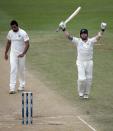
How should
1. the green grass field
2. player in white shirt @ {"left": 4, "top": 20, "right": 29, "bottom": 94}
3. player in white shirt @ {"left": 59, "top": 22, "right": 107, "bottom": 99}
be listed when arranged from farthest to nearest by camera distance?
player in white shirt @ {"left": 4, "top": 20, "right": 29, "bottom": 94} < player in white shirt @ {"left": 59, "top": 22, "right": 107, "bottom": 99} < the green grass field

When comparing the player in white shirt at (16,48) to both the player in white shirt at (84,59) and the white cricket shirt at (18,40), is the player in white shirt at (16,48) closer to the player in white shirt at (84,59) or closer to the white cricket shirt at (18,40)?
the white cricket shirt at (18,40)

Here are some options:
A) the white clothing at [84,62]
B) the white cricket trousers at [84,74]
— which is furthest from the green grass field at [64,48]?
the white clothing at [84,62]

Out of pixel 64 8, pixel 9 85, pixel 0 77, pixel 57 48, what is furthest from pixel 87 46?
pixel 64 8

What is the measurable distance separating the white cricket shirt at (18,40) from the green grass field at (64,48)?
1.73 meters

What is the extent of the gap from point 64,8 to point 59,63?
25.0m

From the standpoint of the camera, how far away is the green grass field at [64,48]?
59.0ft

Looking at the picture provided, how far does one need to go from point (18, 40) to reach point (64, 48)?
34.2 feet

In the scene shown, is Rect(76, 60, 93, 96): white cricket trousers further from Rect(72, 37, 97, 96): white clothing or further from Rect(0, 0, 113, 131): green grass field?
Rect(0, 0, 113, 131): green grass field

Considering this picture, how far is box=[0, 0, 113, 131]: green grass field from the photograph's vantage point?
17984 millimetres

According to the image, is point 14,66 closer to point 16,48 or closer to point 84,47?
point 16,48

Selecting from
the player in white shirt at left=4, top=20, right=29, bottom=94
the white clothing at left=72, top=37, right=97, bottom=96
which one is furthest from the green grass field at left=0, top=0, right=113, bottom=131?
the player in white shirt at left=4, top=20, right=29, bottom=94

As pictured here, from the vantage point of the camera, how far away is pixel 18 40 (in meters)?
19.2

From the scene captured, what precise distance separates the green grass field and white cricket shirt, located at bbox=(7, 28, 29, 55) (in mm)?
1728

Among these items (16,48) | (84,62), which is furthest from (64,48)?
(84,62)
